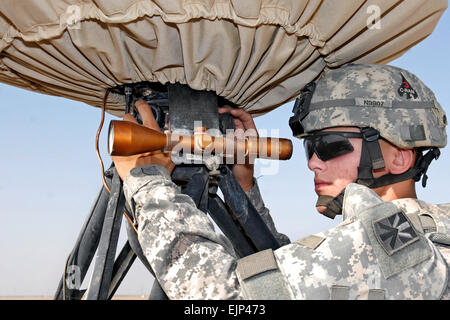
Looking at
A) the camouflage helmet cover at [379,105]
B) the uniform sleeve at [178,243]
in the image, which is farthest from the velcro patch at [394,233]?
the camouflage helmet cover at [379,105]

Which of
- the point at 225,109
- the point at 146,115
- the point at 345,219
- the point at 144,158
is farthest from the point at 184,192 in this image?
the point at 345,219

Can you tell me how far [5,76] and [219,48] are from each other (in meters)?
1.19

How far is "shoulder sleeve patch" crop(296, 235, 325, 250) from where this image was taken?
1.69m

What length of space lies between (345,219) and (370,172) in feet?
1.35


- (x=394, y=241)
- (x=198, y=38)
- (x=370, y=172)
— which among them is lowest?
(x=394, y=241)

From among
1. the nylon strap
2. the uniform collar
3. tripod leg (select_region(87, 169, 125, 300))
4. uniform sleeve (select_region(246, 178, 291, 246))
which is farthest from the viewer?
uniform sleeve (select_region(246, 178, 291, 246))

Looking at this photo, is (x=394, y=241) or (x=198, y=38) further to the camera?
(x=198, y=38)

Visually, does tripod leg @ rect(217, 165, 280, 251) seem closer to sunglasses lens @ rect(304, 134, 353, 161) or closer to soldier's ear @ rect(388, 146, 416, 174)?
sunglasses lens @ rect(304, 134, 353, 161)

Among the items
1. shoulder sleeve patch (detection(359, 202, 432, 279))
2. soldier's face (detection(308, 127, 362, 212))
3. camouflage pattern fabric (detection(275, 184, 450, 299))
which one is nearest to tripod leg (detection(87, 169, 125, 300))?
camouflage pattern fabric (detection(275, 184, 450, 299))

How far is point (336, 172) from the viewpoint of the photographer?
234cm

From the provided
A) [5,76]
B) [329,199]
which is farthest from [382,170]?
[5,76]

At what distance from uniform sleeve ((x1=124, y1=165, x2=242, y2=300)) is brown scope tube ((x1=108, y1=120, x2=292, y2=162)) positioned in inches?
5.5

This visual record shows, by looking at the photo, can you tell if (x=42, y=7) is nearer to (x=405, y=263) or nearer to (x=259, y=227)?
(x=259, y=227)

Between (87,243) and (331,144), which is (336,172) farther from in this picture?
(87,243)
